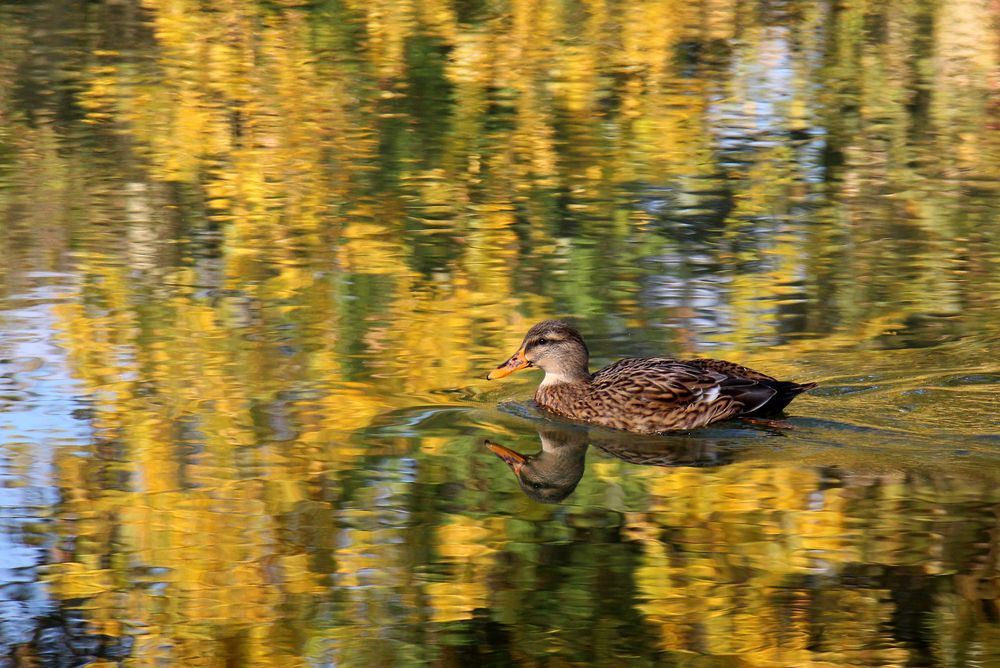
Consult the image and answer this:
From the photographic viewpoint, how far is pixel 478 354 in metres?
10.2

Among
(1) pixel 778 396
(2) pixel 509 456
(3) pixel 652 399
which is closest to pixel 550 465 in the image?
(2) pixel 509 456

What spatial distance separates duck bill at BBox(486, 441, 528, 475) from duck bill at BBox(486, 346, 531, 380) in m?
0.83

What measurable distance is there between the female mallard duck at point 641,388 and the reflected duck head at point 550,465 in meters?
0.31

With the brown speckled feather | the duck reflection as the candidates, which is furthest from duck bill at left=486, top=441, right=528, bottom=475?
the brown speckled feather

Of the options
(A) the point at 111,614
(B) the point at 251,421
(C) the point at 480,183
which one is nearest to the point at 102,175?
(C) the point at 480,183

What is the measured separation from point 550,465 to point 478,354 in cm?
167

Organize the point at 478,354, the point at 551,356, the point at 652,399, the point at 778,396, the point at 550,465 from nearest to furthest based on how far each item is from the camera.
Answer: the point at 550,465 → the point at 778,396 → the point at 652,399 → the point at 551,356 → the point at 478,354

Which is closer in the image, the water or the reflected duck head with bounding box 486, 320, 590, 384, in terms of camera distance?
the water

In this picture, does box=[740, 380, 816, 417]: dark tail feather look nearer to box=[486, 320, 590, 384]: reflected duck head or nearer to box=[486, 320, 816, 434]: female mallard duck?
box=[486, 320, 816, 434]: female mallard duck

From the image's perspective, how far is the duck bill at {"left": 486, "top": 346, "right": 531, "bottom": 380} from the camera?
9.66 m

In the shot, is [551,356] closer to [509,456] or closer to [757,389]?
[509,456]

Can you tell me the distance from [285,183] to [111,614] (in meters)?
8.47

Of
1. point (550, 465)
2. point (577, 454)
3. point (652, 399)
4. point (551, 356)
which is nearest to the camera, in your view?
point (550, 465)

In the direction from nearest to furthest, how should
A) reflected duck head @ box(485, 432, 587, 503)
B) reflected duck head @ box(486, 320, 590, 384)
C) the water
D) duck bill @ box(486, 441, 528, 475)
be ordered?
the water → reflected duck head @ box(485, 432, 587, 503) → duck bill @ box(486, 441, 528, 475) → reflected duck head @ box(486, 320, 590, 384)
